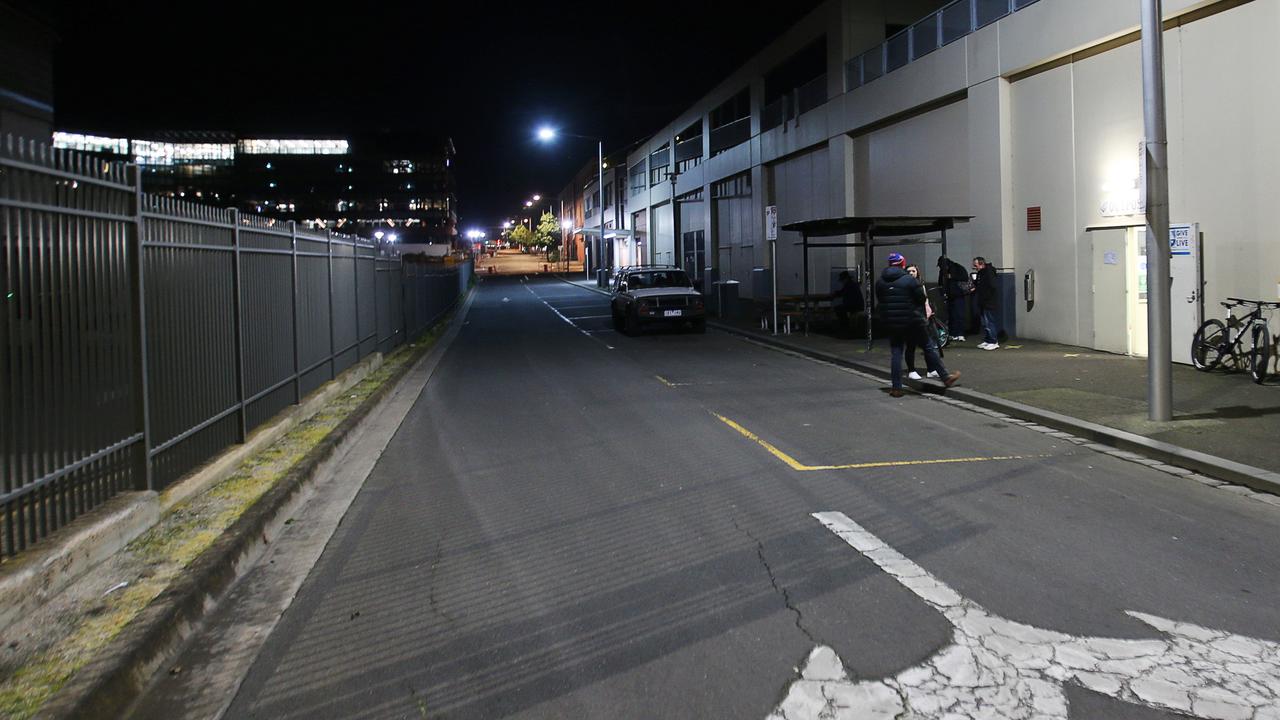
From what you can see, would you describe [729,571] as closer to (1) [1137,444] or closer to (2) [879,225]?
(1) [1137,444]

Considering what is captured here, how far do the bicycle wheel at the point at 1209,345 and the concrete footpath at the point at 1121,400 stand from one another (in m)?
0.25

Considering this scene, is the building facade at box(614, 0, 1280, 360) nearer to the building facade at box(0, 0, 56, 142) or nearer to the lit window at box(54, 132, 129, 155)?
the building facade at box(0, 0, 56, 142)

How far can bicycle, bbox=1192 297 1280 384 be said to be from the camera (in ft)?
42.6

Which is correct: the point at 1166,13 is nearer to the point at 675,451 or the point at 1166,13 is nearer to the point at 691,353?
the point at 691,353

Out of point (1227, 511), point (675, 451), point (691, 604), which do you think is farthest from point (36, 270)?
point (1227, 511)

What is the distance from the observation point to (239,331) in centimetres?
898

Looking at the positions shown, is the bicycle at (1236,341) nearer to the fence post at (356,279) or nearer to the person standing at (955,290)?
the person standing at (955,290)

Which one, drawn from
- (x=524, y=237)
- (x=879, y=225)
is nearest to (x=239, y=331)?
(x=879, y=225)

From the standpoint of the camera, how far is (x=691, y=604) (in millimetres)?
5254

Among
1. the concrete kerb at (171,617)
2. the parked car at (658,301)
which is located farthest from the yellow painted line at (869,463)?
the parked car at (658,301)

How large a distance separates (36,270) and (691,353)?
1589 centimetres

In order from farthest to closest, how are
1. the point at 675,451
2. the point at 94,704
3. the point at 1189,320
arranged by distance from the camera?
the point at 1189,320, the point at 675,451, the point at 94,704

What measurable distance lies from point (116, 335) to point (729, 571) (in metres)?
4.12

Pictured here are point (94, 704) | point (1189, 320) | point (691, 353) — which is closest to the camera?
point (94, 704)
